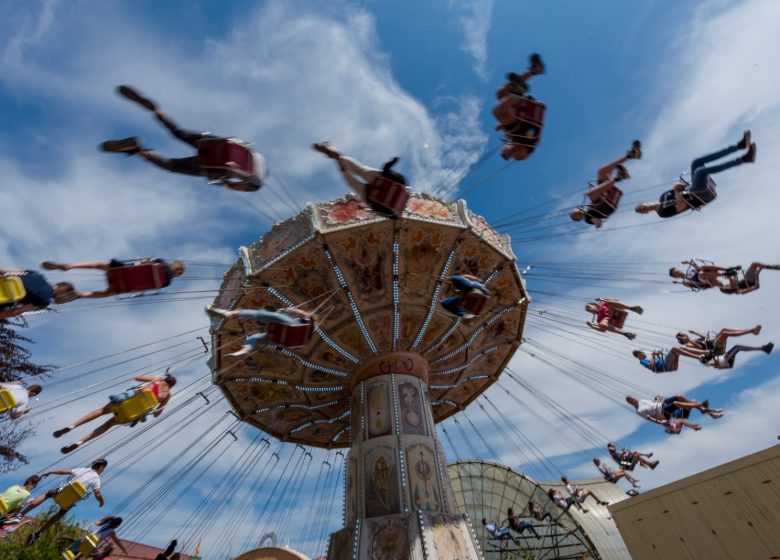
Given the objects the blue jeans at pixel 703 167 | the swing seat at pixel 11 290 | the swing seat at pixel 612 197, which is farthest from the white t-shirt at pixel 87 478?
the blue jeans at pixel 703 167

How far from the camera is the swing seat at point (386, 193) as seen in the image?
6734 mm

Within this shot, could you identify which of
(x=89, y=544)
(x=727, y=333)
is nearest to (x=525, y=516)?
(x=727, y=333)

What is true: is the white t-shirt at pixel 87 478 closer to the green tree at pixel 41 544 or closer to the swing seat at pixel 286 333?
the green tree at pixel 41 544

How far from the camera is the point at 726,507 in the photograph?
30.3 ft

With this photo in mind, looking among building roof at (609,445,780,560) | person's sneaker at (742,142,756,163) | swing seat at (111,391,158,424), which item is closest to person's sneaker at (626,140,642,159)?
person's sneaker at (742,142,756,163)

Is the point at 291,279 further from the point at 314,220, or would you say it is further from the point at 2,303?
the point at 2,303

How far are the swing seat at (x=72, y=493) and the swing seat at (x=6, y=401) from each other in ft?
11.8

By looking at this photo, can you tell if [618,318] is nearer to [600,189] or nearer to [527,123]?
[600,189]

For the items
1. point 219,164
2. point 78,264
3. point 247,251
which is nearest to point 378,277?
point 247,251

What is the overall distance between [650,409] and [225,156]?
1030 cm

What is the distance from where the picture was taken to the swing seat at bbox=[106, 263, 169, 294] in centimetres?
646

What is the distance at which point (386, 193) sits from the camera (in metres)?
6.76

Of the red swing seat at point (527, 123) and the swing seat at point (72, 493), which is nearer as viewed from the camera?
the red swing seat at point (527, 123)

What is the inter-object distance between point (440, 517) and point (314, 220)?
7.05 metres
